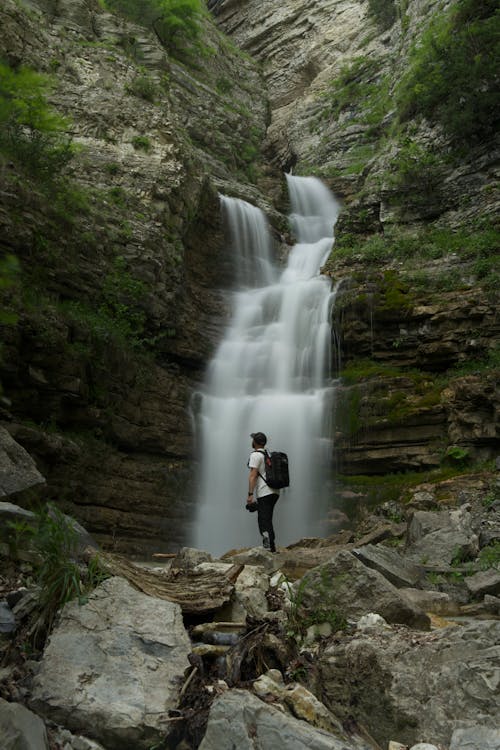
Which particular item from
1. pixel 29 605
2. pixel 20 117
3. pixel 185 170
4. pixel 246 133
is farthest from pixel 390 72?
pixel 29 605

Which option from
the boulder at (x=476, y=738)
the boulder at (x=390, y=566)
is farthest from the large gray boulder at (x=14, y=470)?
the boulder at (x=476, y=738)

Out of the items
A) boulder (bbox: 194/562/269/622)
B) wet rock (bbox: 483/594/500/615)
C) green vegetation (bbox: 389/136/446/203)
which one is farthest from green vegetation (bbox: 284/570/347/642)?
green vegetation (bbox: 389/136/446/203)

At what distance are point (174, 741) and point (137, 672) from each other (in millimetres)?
450

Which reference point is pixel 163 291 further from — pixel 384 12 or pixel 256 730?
pixel 384 12

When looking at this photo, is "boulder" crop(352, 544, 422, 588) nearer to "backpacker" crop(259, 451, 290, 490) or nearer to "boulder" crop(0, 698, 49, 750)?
"backpacker" crop(259, 451, 290, 490)

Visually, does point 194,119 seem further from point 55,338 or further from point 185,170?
point 55,338

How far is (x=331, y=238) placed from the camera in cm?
2083

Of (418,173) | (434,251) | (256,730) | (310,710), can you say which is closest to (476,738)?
(310,710)

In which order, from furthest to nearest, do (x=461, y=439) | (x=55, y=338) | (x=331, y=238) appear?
(x=331, y=238), (x=461, y=439), (x=55, y=338)

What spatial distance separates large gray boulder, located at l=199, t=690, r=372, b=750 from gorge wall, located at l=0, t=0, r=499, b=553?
24.5 feet

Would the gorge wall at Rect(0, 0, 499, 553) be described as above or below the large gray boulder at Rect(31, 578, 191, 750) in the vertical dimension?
above

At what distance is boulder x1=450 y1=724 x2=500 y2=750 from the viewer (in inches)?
90.6

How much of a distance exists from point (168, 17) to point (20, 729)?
27.2 meters

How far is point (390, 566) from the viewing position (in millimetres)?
5277
